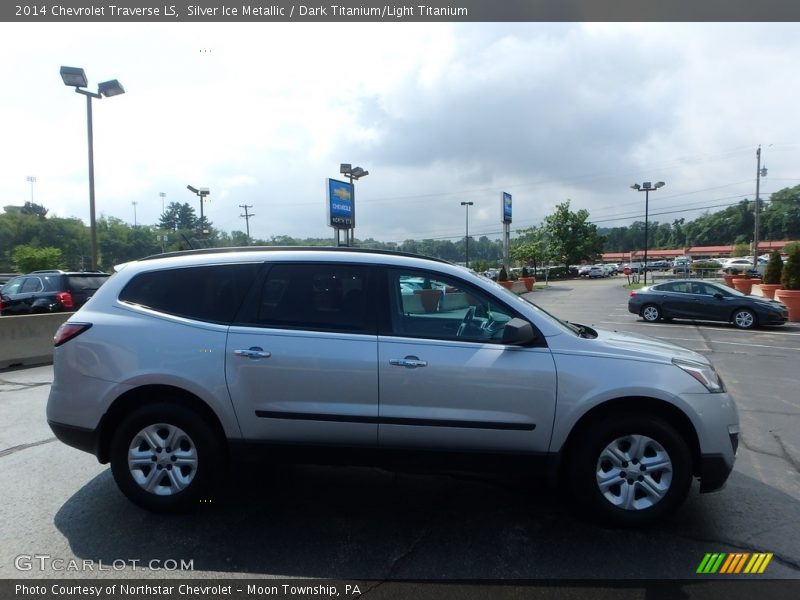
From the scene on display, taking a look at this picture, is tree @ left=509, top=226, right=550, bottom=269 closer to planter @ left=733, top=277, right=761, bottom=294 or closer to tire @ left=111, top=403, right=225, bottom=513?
planter @ left=733, top=277, right=761, bottom=294

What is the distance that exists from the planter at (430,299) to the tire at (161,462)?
1.78 meters

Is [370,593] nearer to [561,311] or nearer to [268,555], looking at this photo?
[268,555]

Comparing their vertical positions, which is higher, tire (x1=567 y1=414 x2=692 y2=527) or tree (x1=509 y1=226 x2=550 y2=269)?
tree (x1=509 y1=226 x2=550 y2=269)

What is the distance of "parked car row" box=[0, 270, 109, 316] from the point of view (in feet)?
42.8

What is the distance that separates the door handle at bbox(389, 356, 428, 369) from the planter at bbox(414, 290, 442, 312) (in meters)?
0.48

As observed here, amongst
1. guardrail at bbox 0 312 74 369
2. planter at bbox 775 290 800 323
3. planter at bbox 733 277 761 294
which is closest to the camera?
guardrail at bbox 0 312 74 369

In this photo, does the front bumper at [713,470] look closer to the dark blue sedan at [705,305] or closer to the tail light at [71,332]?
the tail light at [71,332]

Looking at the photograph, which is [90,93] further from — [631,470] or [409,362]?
[631,470]

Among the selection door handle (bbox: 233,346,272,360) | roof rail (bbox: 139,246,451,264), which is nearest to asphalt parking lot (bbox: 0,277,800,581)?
door handle (bbox: 233,346,272,360)

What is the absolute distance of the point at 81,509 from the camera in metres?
3.88

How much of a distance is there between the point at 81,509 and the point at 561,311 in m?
19.5

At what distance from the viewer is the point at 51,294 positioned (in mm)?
13062

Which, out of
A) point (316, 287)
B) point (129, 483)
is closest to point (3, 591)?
point (129, 483)

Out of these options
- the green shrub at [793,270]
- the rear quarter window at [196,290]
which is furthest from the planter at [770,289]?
the rear quarter window at [196,290]
